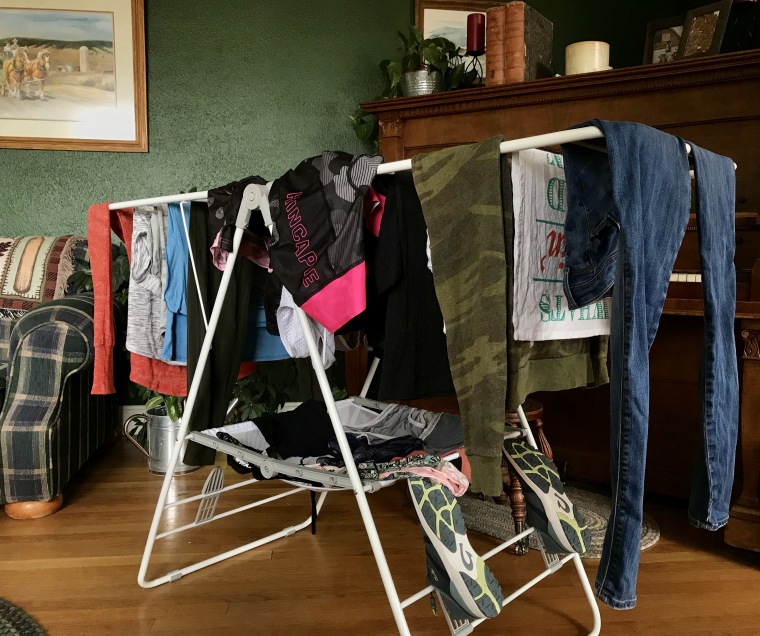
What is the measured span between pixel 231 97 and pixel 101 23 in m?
0.65

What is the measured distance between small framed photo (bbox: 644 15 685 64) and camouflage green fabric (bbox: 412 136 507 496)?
5.77 ft

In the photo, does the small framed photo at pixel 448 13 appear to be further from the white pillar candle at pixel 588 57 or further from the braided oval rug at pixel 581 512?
the braided oval rug at pixel 581 512

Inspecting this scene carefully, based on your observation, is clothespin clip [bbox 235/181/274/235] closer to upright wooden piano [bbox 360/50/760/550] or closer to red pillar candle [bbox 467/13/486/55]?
upright wooden piano [bbox 360/50/760/550]

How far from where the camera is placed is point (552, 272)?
1.24 meters

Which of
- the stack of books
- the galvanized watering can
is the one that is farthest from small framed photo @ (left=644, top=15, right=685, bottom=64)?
the galvanized watering can

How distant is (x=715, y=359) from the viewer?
1164 millimetres

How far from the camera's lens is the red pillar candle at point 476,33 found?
272cm

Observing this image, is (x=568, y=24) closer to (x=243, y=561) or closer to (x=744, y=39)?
(x=744, y=39)

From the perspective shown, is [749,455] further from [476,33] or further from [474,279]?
[476,33]

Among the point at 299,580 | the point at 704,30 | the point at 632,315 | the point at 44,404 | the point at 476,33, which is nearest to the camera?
the point at 632,315

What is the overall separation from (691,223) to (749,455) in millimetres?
761

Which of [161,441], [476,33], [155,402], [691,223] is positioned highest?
[476,33]

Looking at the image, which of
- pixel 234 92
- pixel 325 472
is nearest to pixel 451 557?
pixel 325 472

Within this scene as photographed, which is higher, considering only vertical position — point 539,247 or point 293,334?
point 539,247
